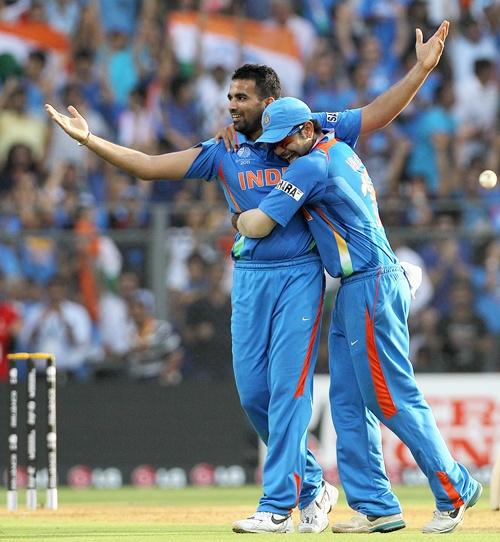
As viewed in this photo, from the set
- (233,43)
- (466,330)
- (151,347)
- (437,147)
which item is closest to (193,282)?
(151,347)

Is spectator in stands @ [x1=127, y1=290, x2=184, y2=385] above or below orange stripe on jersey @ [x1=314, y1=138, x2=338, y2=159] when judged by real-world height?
below

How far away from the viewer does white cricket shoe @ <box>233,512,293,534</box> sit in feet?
25.7

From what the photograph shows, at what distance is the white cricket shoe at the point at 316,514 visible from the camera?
8219mm

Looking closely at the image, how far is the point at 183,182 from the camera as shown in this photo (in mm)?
16188

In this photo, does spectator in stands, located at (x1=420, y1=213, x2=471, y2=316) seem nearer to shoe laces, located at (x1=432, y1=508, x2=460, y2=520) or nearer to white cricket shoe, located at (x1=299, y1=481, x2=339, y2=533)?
white cricket shoe, located at (x1=299, y1=481, x2=339, y2=533)

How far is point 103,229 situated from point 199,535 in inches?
276

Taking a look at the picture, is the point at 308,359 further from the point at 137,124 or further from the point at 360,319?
the point at 137,124

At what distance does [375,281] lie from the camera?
7902mm

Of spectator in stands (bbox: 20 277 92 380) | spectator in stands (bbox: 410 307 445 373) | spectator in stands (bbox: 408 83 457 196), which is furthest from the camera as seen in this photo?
spectator in stands (bbox: 408 83 457 196)

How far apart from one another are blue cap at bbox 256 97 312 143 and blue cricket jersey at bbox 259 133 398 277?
7.3 inches

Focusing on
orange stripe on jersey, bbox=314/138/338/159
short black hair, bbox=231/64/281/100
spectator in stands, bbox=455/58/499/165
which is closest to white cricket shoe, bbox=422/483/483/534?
orange stripe on jersey, bbox=314/138/338/159

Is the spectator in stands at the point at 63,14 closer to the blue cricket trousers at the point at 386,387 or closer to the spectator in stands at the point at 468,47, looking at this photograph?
the spectator in stands at the point at 468,47

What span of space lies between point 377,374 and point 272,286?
0.82 meters

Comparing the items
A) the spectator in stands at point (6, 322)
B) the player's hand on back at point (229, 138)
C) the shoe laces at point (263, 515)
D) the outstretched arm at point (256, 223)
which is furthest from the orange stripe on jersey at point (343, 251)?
the spectator in stands at point (6, 322)
